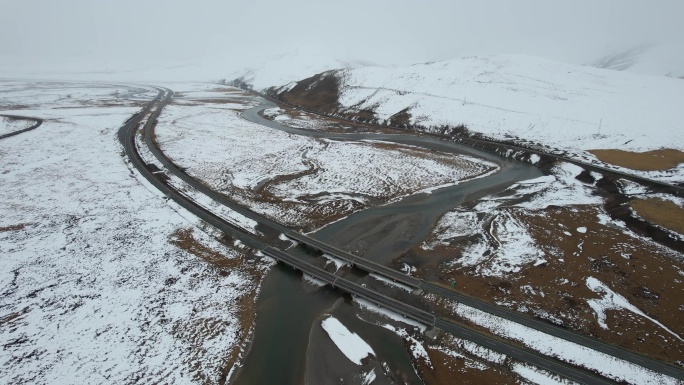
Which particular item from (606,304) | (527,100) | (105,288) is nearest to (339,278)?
(105,288)

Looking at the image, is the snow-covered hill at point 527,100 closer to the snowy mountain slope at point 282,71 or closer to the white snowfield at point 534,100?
the white snowfield at point 534,100

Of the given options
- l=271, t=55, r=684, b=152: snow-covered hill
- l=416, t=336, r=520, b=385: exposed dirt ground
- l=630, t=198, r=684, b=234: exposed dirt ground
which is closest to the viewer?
l=416, t=336, r=520, b=385: exposed dirt ground

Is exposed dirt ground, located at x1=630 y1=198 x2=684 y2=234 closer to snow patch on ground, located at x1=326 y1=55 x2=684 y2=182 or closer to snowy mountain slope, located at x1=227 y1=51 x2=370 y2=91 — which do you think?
snow patch on ground, located at x1=326 y1=55 x2=684 y2=182

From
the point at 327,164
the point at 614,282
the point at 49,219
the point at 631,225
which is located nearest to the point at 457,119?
the point at 327,164

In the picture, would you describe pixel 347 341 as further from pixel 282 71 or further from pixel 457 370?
pixel 282 71

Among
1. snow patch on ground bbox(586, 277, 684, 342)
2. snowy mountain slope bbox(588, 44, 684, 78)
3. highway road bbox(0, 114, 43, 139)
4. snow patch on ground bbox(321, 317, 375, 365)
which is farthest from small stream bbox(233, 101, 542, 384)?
snowy mountain slope bbox(588, 44, 684, 78)
